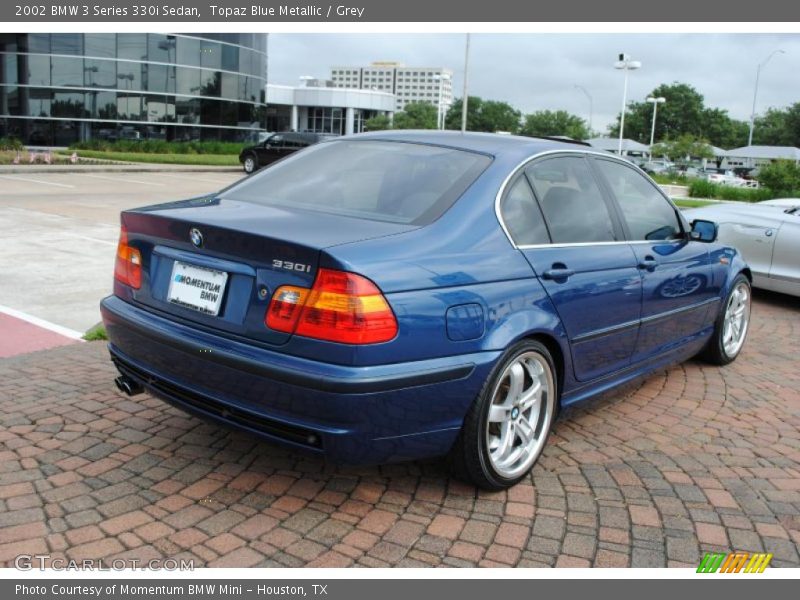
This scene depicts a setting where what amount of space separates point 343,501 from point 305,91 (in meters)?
69.0

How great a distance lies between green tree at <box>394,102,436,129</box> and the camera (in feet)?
294

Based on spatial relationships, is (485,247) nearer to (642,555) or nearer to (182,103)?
(642,555)

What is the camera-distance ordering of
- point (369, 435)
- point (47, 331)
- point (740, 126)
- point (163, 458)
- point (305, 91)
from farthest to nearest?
point (740, 126) → point (305, 91) → point (47, 331) → point (163, 458) → point (369, 435)

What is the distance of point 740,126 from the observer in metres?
119

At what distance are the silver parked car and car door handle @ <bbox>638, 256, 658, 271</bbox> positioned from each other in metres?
4.56

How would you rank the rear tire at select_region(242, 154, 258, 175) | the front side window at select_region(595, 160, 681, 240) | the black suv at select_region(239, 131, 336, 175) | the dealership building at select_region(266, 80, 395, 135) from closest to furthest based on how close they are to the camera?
the front side window at select_region(595, 160, 681, 240) → the black suv at select_region(239, 131, 336, 175) → the rear tire at select_region(242, 154, 258, 175) → the dealership building at select_region(266, 80, 395, 135)

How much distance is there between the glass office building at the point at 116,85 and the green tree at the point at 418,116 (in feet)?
162

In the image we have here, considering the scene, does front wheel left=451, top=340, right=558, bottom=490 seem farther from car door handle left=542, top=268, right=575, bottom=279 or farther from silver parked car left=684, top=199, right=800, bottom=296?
silver parked car left=684, top=199, right=800, bottom=296

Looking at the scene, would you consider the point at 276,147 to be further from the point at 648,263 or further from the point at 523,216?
the point at 523,216

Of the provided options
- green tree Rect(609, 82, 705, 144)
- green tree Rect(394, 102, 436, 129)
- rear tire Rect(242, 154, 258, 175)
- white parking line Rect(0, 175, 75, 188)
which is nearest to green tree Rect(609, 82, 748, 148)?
green tree Rect(609, 82, 705, 144)

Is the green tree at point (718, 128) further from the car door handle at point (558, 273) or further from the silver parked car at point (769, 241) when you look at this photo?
the car door handle at point (558, 273)

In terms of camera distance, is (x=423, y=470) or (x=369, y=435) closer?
(x=369, y=435)

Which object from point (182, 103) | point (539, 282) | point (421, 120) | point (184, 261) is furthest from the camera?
point (421, 120)

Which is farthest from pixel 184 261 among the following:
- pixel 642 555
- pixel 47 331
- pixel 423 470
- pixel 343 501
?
pixel 47 331
